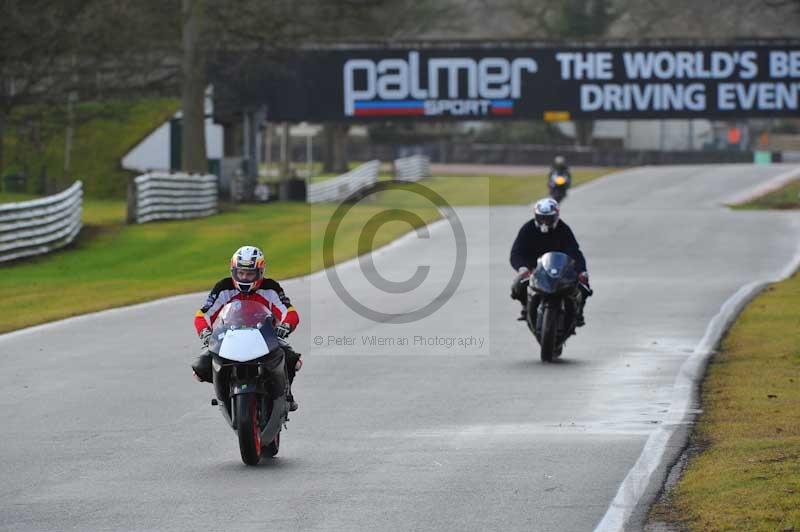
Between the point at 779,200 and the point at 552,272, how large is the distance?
36335 mm

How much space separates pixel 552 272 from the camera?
16625 millimetres

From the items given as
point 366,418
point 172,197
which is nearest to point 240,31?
point 172,197

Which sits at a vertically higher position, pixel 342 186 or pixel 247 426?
pixel 247 426

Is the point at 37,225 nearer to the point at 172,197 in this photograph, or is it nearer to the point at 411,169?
the point at 172,197

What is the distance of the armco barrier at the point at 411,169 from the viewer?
237 ft

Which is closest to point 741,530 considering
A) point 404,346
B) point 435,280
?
point 404,346

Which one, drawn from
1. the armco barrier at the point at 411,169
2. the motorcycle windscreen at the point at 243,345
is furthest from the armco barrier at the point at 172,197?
the motorcycle windscreen at the point at 243,345

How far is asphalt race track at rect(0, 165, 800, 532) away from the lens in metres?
8.93

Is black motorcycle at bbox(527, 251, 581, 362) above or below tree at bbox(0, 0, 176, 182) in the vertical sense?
below

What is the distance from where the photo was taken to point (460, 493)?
30.6 ft

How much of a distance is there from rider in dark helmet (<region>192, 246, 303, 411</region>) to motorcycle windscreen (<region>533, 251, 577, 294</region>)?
6105mm

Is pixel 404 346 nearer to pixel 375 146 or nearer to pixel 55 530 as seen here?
pixel 55 530

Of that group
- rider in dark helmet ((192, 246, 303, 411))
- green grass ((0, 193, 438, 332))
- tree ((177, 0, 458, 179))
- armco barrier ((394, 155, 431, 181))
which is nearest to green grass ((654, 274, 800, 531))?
rider in dark helmet ((192, 246, 303, 411))

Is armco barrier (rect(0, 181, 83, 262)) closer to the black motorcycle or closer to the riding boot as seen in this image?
the black motorcycle
